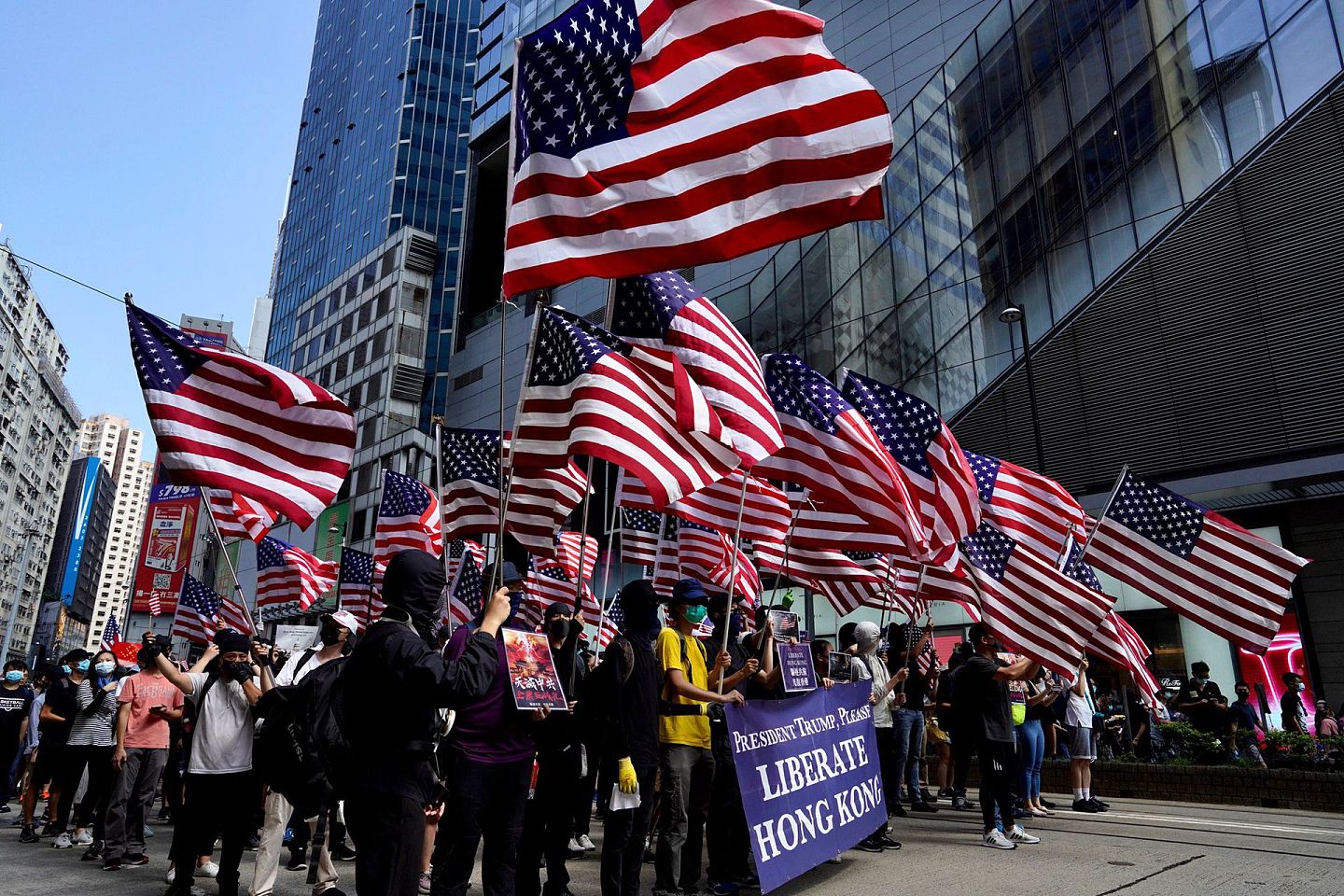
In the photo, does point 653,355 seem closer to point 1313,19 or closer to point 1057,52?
point 1313,19

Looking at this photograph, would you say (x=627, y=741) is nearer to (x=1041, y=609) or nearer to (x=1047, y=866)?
(x=1047, y=866)

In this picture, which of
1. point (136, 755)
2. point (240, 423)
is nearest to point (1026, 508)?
point (240, 423)

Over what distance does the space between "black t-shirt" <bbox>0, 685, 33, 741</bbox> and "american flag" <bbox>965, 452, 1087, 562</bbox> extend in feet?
41.0

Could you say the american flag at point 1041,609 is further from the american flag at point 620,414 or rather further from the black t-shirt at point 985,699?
the american flag at point 620,414

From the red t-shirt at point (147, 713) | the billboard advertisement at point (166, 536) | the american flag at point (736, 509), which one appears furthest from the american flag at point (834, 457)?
the billboard advertisement at point (166, 536)

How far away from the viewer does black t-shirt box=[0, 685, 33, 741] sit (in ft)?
37.8

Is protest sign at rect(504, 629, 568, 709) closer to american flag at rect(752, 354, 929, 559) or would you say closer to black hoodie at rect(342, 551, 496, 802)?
black hoodie at rect(342, 551, 496, 802)

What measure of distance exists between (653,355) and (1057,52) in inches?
945

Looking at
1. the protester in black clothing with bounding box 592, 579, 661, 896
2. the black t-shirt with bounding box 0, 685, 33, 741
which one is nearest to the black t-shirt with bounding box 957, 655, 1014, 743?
the protester in black clothing with bounding box 592, 579, 661, 896

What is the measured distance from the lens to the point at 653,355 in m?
7.32

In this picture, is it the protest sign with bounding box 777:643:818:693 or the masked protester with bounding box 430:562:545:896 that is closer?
the masked protester with bounding box 430:562:545:896

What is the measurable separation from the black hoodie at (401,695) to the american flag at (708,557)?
352 inches

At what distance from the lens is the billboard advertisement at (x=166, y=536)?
258ft

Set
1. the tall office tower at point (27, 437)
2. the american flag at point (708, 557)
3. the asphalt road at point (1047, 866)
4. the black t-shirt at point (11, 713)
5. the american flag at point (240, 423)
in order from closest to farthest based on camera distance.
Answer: the asphalt road at point (1047, 866) < the american flag at point (240, 423) < the black t-shirt at point (11, 713) < the american flag at point (708, 557) < the tall office tower at point (27, 437)
